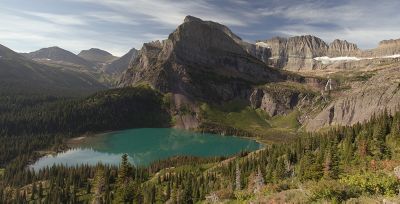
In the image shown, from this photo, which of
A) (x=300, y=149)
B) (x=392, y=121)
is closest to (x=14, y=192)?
(x=300, y=149)

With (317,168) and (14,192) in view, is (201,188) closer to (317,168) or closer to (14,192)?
(317,168)

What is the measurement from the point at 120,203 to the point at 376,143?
8542cm

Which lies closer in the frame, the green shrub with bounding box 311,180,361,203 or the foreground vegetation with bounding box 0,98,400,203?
the green shrub with bounding box 311,180,361,203

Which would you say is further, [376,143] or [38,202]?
[38,202]

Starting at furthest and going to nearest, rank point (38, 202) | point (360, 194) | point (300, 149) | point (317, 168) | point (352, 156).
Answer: point (300, 149), point (38, 202), point (352, 156), point (317, 168), point (360, 194)

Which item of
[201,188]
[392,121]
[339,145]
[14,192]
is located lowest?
[14,192]

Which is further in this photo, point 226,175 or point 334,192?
point 226,175

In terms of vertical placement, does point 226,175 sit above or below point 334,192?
below

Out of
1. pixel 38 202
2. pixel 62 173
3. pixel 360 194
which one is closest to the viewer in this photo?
pixel 360 194

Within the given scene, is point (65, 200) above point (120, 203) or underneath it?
underneath

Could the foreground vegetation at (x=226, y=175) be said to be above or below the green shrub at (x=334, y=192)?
below

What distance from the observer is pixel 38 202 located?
150 m

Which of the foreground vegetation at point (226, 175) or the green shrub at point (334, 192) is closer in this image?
the green shrub at point (334, 192)

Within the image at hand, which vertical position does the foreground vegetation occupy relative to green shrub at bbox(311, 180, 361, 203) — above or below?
below
